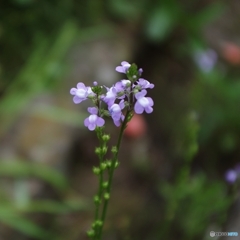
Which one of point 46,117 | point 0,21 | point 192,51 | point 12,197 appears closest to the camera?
point 12,197

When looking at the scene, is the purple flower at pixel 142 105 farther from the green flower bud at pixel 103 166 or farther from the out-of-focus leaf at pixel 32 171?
the out-of-focus leaf at pixel 32 171

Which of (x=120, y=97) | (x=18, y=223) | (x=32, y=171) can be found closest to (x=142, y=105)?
(x=120, y=97)

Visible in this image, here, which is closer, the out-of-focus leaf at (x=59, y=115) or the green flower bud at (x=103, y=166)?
the green flower bud at (x=103, y=166)

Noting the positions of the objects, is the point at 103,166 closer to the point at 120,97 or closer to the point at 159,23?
the point at 120,97

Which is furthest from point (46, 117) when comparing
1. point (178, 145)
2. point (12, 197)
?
point (178, 145)

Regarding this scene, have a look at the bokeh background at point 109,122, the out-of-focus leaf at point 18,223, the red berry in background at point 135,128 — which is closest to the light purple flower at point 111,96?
the bokeh background at point 109,122

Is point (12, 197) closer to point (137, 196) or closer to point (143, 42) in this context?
point (137, 196)

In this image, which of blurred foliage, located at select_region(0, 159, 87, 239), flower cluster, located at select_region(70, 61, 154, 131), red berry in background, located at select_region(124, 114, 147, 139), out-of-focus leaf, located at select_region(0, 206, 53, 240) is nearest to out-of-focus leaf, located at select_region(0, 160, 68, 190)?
blurred foliage, located at select_region(0, 159, 87, 239)
